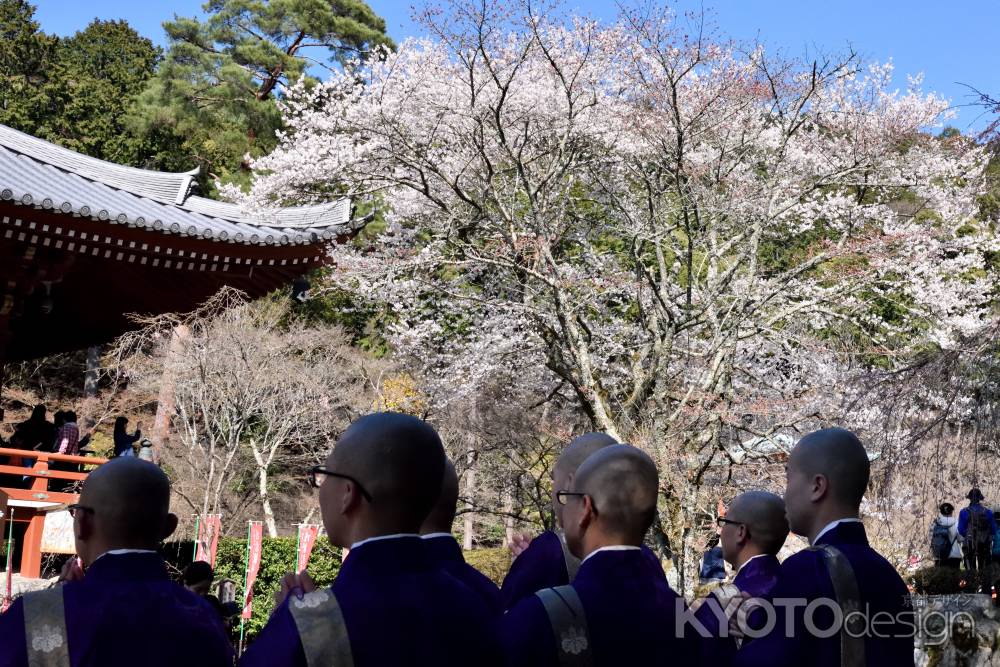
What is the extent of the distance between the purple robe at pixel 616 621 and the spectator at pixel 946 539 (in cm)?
952

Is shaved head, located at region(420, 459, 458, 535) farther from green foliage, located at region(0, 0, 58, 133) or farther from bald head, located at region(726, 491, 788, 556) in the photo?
green foliage, located at region(0, 0, 58, 133)

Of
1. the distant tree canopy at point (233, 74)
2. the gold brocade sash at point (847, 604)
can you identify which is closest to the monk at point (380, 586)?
the gold brocade sash at point (847, 604)

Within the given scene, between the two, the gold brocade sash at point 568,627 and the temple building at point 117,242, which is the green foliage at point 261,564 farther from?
the gold brocade sash at point 568,627

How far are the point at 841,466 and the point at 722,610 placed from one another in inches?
20.3

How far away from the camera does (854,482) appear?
2.76 meters

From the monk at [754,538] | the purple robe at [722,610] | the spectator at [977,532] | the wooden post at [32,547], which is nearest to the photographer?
the purple robe at [722,610]

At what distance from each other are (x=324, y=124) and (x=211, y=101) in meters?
13.3

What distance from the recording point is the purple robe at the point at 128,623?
7.05 feet

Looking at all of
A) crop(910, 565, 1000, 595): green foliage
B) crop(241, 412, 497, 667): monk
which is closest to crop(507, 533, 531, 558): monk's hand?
crop(241, 412, 497, 667): monk

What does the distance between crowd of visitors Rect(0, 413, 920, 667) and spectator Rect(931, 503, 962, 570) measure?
8.65 meters

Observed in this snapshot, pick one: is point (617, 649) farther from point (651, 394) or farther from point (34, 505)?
point (651, 394)

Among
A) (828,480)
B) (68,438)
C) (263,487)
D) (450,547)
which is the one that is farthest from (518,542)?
(263,487)

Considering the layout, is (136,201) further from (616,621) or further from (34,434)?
(616,621)

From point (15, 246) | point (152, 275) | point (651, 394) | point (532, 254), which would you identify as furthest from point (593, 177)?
point (15, 246)
